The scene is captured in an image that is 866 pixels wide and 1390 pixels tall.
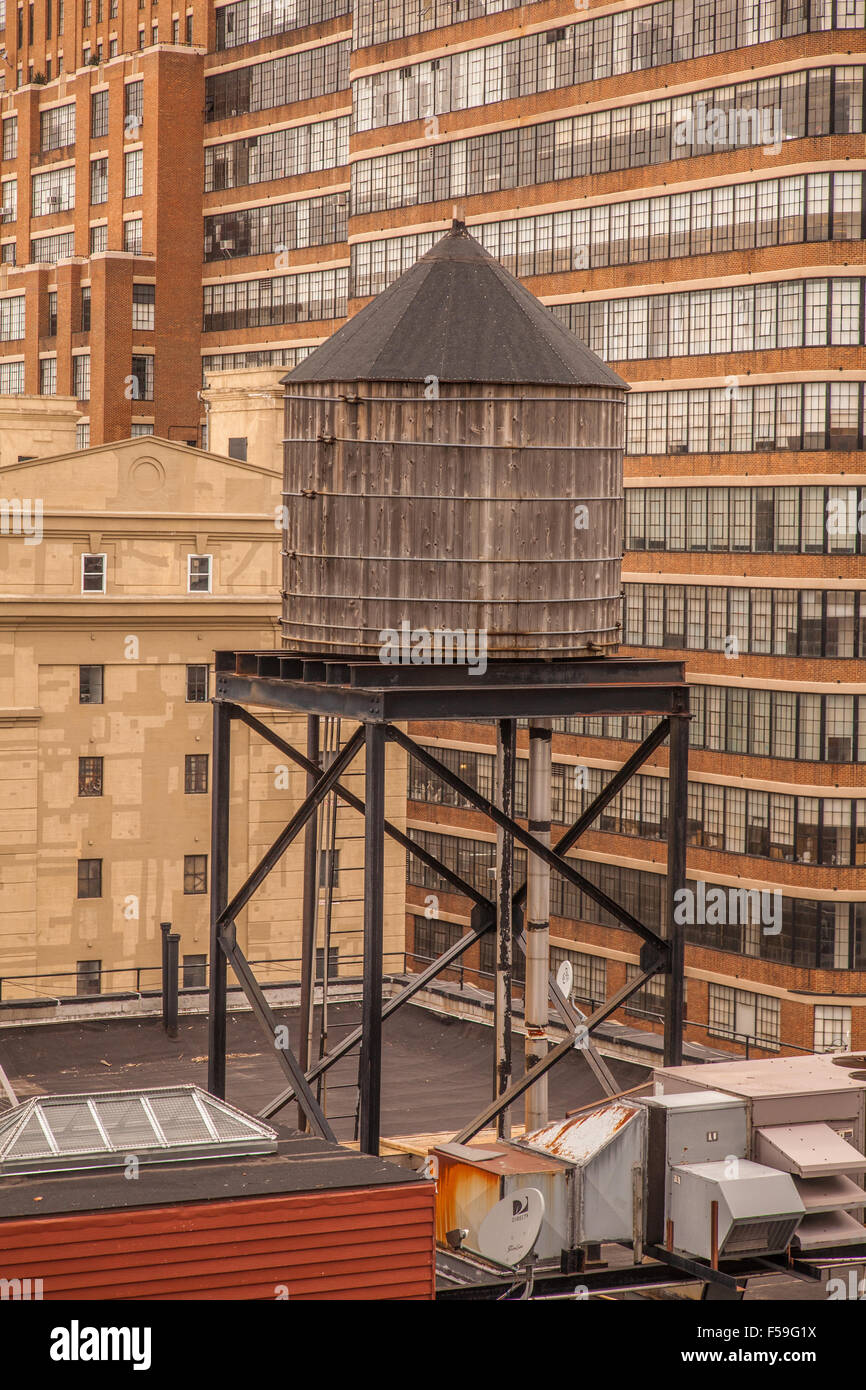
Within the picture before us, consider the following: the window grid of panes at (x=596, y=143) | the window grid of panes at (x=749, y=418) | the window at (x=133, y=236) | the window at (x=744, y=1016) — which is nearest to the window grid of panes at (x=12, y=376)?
the window at (x=133, y=236)

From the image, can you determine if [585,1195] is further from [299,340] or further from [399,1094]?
[299,340]

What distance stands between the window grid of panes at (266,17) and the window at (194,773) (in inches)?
1307

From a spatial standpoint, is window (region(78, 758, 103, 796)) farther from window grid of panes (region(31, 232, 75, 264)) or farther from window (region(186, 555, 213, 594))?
window grid of panes (region(31, 232, 75, 264))

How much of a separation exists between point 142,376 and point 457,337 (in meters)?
67.4

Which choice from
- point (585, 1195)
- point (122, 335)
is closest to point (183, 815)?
point (122, 335)

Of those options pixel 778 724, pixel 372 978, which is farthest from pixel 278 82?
pixel 372 978

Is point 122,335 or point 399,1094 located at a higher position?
point 122,335

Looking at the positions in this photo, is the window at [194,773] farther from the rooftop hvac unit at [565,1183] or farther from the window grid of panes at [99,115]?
the window grid of panes at [99,115]

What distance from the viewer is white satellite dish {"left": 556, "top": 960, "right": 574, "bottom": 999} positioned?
6264 centimetres

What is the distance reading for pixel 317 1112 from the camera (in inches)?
1160

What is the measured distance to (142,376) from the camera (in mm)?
94562

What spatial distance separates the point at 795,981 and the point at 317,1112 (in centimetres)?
3047

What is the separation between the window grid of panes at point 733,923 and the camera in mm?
56719

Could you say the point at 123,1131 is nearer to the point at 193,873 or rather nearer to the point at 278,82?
the point at 193,873
